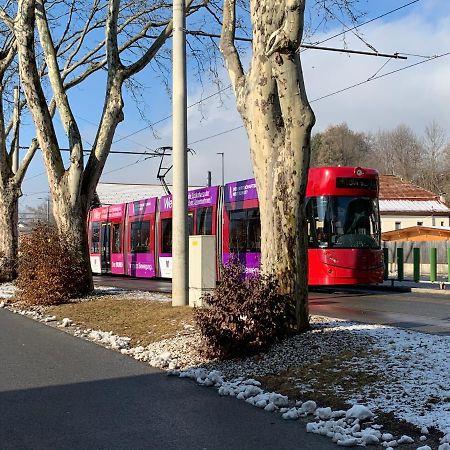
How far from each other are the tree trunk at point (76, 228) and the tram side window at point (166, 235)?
7.60m

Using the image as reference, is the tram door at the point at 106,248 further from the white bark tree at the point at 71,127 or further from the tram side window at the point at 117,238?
the white bark tree at the point at 71,127

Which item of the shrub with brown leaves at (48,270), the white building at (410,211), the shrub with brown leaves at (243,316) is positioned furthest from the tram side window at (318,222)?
the white building at (410,211)

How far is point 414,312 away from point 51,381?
8985 millimetres

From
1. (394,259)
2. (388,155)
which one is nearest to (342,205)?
(394,259)

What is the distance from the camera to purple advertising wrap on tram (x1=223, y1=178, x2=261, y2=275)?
19281 millimetres

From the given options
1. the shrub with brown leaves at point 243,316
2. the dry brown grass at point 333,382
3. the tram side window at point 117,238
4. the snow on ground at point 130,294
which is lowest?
the dry brown grass at point 333,382

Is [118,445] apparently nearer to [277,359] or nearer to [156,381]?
[156,381]

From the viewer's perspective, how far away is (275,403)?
631 centimetres

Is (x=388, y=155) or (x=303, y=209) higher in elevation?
(x=388, y=155)

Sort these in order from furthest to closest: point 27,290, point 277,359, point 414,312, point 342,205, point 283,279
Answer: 1. point 342,205
2. point 27,290
3. point 414,312
4. point 283,279
5. point 277,359

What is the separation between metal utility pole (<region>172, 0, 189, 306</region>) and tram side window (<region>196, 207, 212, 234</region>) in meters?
8.64

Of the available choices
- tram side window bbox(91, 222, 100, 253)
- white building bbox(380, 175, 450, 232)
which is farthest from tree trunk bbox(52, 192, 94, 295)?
white building bbox(380, 175, 450, 232)

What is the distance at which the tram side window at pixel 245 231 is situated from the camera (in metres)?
19.2

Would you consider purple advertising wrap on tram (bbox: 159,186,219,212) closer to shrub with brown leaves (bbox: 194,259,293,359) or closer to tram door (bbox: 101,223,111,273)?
tram door (bbox: 101,223,111,273)
